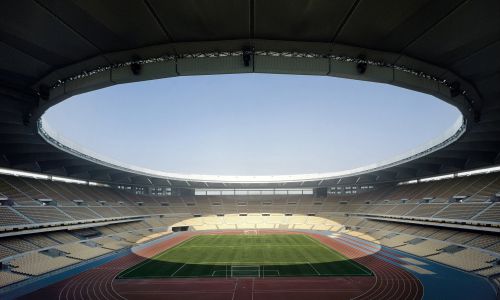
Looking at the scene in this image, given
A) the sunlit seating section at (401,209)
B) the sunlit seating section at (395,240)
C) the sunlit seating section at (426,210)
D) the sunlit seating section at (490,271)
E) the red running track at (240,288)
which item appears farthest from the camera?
the sunlit seating section at (401,209)

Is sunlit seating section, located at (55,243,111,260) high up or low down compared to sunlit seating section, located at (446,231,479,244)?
down

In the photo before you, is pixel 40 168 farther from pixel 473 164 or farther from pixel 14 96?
pixel 473 164

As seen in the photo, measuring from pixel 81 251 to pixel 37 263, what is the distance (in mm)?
7017

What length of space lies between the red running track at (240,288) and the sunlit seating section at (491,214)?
1191cm

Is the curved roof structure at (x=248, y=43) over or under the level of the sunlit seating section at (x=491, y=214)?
over

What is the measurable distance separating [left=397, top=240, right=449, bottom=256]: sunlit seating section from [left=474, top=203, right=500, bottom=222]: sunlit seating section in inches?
196

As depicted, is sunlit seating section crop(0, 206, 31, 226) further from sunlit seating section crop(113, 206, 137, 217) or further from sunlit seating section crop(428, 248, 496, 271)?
sunlit seating section crop(428, 248, 496, 271)

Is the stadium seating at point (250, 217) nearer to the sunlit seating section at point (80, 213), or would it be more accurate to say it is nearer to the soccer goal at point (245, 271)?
the sunlit seating section at point (80, 213)

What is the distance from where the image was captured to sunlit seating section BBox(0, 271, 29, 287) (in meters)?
23.3

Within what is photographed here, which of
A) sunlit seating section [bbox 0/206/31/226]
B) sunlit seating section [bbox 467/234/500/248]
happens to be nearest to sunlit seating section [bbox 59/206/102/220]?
sunlit seating section [bbox 0/206/31/226]

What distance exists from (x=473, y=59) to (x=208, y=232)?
5851 cm

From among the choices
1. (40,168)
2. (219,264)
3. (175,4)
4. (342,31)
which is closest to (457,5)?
(342,31)

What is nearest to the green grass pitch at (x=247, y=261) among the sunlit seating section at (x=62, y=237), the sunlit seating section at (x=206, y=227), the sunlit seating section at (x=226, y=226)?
the sunlit seating section at (x=62, y=237)

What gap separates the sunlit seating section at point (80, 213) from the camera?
135ft
